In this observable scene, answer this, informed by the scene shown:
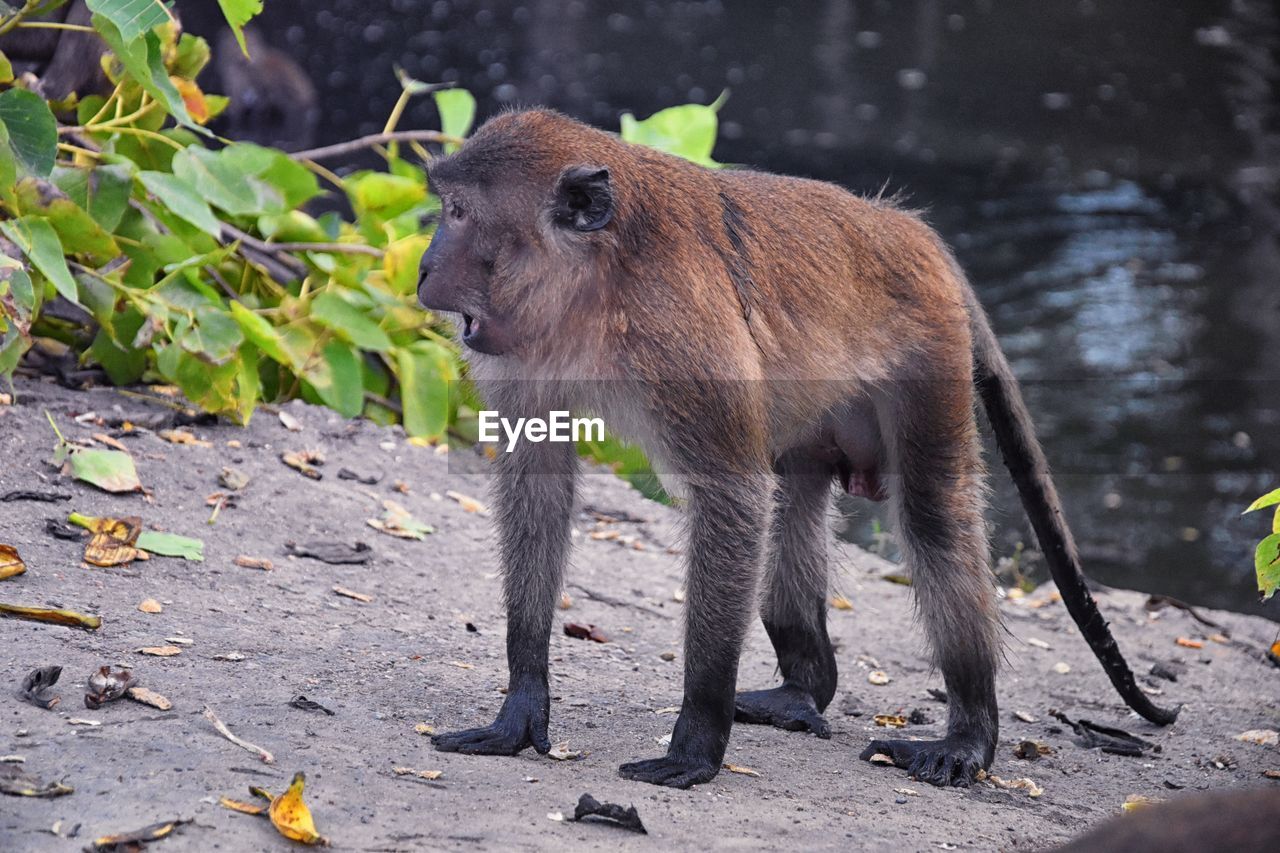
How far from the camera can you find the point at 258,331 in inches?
223

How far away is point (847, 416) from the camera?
452cm

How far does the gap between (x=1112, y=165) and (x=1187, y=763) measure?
1461 cm

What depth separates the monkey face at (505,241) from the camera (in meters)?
3.74

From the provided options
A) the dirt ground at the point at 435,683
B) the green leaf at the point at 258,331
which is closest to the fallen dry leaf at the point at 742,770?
the dirt ground at the point at 435,683

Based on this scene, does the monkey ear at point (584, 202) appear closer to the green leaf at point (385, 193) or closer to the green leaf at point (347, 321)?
the green leaf at point (347, 321)

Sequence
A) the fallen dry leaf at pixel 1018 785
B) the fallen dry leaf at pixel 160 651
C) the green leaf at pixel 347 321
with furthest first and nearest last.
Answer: the green leaf at pixel 347 321 → the fallen dry leaf at pixel 1018 785 → the fallen dry leaf at pixel 160 651

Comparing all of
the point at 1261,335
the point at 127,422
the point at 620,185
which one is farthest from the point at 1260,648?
the point at 1261,335

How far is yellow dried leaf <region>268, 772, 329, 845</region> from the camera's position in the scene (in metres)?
2.87

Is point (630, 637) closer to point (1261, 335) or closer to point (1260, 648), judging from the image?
point (1260, 648)

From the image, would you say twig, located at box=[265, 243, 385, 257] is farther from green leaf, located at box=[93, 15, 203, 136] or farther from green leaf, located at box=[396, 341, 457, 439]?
green leaf, located at box=[93, 15, 203, 136]

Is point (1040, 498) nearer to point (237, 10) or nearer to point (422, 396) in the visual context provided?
point (422, 396)

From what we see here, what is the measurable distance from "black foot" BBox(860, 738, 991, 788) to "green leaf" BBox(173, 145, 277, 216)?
10.4ft

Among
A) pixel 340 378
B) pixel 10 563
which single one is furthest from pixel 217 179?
pixel 10 563

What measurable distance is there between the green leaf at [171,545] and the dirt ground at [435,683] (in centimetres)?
6
